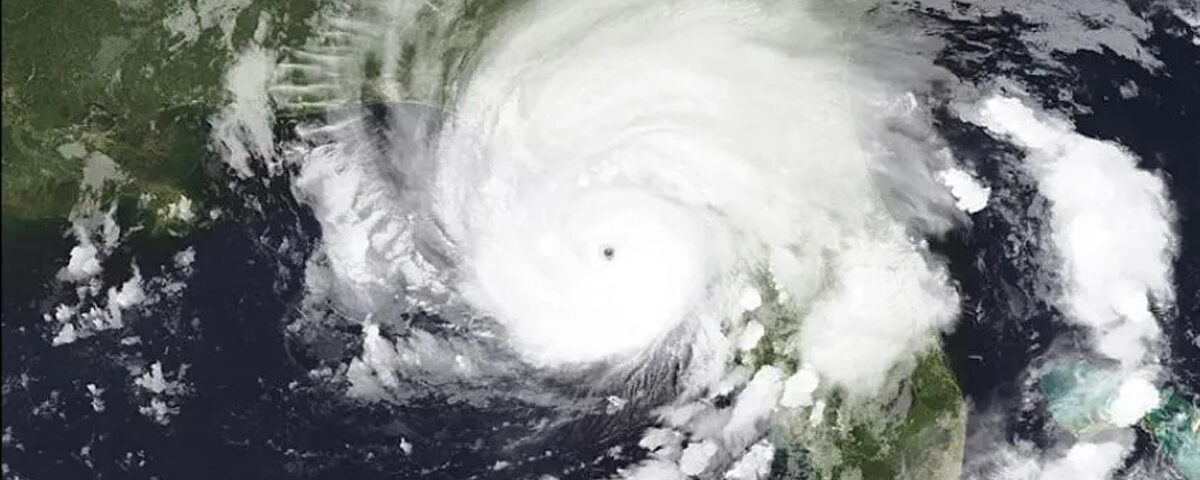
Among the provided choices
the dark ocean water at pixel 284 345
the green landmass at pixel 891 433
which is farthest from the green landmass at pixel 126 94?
the green landmass at pixel 891 433

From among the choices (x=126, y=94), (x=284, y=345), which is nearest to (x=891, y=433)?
(x=284, y=345)

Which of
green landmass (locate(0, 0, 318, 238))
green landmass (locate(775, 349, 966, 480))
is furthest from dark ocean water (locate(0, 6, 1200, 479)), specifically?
green landmass (locate(775, 349, 966, 480))

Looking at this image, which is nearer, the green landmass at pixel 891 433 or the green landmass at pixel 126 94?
the green landmass at pixel 126 94

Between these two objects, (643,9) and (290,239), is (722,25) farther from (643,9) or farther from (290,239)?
(290,239)

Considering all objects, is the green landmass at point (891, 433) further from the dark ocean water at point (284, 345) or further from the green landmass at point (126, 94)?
the green landmass at point (126, 94)

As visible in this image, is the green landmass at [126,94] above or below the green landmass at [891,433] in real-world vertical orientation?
above

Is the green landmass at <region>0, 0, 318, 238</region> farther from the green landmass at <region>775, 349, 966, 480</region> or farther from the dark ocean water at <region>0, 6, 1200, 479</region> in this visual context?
the green landmass at <region>775, 349, 966, 480</region>

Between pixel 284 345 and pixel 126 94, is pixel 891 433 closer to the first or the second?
pixel 284 345

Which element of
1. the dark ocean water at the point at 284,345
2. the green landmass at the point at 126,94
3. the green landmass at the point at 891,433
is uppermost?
the green landmass at the point at 126,94
